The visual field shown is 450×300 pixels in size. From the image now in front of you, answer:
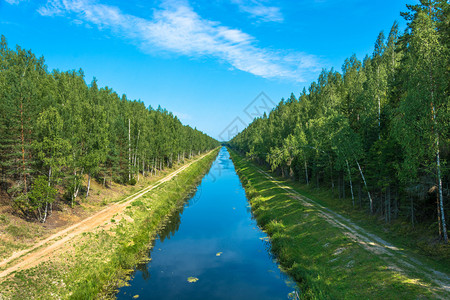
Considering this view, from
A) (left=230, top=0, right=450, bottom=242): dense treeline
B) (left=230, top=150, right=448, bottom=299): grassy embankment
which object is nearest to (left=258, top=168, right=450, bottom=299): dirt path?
(left=230, top=150, right=448, bottom=299): grassy embankment

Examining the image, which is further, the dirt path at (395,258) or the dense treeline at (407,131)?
the dense treeline at (407,131)

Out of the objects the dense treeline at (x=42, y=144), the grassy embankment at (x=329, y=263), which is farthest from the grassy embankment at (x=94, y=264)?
the grassy embankment at (x=329, y=263)

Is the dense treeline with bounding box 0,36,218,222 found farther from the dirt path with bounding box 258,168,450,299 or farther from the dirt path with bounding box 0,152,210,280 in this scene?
the dirt path with bounding box 258,168,450,299

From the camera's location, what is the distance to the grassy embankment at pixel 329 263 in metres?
14.7

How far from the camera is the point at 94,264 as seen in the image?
20.6 metres

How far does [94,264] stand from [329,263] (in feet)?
65.7

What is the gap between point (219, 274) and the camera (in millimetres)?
21781

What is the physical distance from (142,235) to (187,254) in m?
6.80

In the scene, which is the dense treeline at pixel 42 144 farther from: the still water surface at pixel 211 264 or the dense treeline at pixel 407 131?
the dense treeline at pixel 407 131

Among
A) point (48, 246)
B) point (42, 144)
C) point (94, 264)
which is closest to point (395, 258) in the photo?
point (94, 264)

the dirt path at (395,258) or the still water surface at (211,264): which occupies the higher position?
the dirt path at (395,258)

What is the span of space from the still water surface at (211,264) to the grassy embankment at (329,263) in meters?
1.71

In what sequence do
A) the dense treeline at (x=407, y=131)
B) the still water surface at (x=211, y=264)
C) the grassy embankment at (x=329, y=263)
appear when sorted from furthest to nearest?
the still water surface at (x=211, y=264) < the dense treeline at (x=407, y=131) < the grassy embankment at (x=329, y=263)

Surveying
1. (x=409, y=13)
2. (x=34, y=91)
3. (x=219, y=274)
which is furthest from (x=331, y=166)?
(x=34, y=91)
